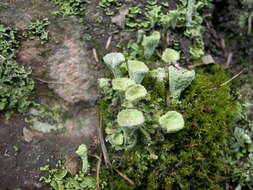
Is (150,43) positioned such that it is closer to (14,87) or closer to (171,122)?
(171,122)

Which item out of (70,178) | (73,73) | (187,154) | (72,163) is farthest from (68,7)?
(187,154)

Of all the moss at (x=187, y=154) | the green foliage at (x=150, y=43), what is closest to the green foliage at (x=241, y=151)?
the moss at (x=187, y=154)

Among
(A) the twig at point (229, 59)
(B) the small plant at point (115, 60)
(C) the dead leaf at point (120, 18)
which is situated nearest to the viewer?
(B) the small plant at point (115, 60)

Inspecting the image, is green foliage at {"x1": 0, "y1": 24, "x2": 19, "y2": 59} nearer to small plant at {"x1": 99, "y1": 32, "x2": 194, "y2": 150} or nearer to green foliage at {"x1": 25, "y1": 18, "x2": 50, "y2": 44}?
green foliage at {"x1": 25, "y1": 18, "x2": 50, "y2": 44}

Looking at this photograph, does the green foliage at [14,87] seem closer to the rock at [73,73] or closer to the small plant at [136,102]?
the rock at [73,73]

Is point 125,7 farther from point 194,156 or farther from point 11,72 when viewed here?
point 194,156
